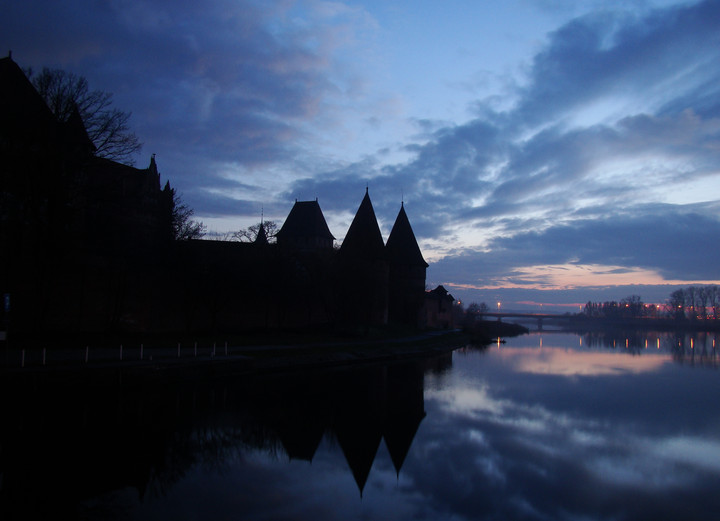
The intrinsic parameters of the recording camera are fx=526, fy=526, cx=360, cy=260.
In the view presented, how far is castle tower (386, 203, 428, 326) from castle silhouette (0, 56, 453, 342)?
7.96 metres

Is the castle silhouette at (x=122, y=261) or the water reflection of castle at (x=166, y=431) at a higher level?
the castle silhouette at (x=122, y=261)

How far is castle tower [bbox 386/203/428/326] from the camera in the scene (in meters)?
50.3

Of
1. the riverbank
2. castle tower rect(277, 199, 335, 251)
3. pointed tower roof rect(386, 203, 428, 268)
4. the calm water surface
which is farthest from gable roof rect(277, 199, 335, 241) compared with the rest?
the calm water surface

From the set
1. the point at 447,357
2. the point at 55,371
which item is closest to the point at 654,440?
the point at 55,371

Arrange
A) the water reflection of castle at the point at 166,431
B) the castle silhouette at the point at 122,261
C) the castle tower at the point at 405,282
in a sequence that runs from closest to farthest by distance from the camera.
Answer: the water reflection of castle at the point at 166,431 → the castle silhouette at the point at 122,261 → the castle tower at the point at 405,282

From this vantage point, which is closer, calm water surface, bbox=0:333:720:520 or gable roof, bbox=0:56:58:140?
calm water surface, bbox=0:333:720:520

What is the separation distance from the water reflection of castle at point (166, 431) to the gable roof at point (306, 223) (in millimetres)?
43306

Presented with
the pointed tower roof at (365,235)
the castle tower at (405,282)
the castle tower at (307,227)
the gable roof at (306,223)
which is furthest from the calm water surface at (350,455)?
the gable roof at (306,223)

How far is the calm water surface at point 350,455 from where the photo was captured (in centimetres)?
748

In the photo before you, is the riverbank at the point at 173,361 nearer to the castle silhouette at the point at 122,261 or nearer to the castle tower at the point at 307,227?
the castle silhouette at the point at 122,261

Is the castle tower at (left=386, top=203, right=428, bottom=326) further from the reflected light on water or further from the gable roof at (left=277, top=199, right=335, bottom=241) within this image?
the reflected light on water

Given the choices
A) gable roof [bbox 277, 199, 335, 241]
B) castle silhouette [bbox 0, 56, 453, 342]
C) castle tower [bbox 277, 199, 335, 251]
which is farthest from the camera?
gable roof [bbox 277, 199, 335, 241]

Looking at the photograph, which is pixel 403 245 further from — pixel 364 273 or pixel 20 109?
pixel 20 109

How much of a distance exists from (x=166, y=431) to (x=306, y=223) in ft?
166
